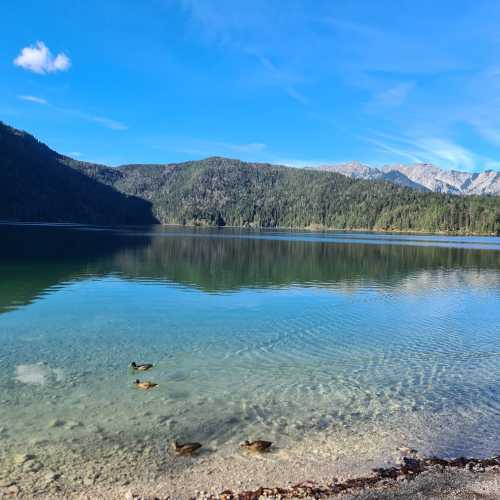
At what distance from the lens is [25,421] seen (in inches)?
627

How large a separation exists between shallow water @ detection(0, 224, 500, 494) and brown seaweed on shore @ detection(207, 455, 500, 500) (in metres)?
1.12

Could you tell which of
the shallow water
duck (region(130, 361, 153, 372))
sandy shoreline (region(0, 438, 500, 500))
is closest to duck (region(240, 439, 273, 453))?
sandy shoreline (region(0, 438, 500, 500))

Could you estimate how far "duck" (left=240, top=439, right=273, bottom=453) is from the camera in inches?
566

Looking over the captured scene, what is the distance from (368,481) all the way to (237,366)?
1136 centimetres

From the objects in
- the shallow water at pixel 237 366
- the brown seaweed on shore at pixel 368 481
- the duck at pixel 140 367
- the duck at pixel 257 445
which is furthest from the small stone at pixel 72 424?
the brown seaweed on shore at pixel 368 481

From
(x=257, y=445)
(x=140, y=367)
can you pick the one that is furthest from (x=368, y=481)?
(x=140, y=367)

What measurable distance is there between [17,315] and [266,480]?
25.8 m

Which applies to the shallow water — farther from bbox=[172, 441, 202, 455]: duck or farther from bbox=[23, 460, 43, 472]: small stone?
bbox=[172, 441, 202, 455]: duck

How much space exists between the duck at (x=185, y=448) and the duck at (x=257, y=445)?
149cm

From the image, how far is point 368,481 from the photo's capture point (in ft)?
41.0

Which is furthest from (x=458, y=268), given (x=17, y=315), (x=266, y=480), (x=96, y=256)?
(x=266, y=480)

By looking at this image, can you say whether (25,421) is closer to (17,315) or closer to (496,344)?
(17,315)

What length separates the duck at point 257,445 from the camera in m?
14.4

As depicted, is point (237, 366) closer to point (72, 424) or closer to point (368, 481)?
point (72, 424)
